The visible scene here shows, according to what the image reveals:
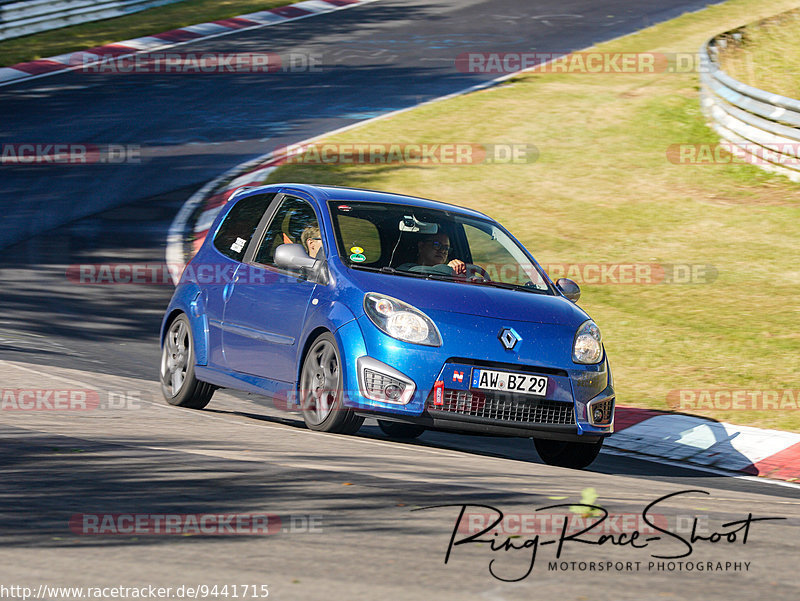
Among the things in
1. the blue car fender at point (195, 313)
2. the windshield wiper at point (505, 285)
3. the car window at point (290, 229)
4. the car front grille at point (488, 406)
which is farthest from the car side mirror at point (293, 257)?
the car front grille at point (488, 406)

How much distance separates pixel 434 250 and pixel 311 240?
34.8 inches

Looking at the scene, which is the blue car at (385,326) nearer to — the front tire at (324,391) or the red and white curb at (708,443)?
the front tire at (324,391)

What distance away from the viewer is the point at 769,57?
2688 cm

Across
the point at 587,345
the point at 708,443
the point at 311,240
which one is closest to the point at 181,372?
the point at 311,240

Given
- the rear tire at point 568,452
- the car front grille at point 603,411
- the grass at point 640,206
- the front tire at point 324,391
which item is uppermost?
the front tire at point 324,391

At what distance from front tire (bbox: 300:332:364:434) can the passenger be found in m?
0.89

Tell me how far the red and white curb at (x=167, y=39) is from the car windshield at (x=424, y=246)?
757 inches

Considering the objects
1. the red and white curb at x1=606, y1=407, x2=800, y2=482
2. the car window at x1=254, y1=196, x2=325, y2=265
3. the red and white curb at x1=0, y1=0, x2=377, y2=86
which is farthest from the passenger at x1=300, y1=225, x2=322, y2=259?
the red and white curb at x1=0, y1=0, x2=377, y2=86

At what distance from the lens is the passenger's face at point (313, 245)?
8.50 metres

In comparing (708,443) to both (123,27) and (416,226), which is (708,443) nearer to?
(416,226)

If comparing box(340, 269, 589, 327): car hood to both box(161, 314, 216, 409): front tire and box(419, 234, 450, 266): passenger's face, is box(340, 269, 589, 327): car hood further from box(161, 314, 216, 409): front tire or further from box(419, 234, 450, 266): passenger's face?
box(161, 314, 216, 409): front tire

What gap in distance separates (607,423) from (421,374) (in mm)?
1407

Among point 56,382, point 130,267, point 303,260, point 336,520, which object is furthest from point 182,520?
point 130,267

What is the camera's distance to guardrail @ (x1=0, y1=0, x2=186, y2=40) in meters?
29.8
